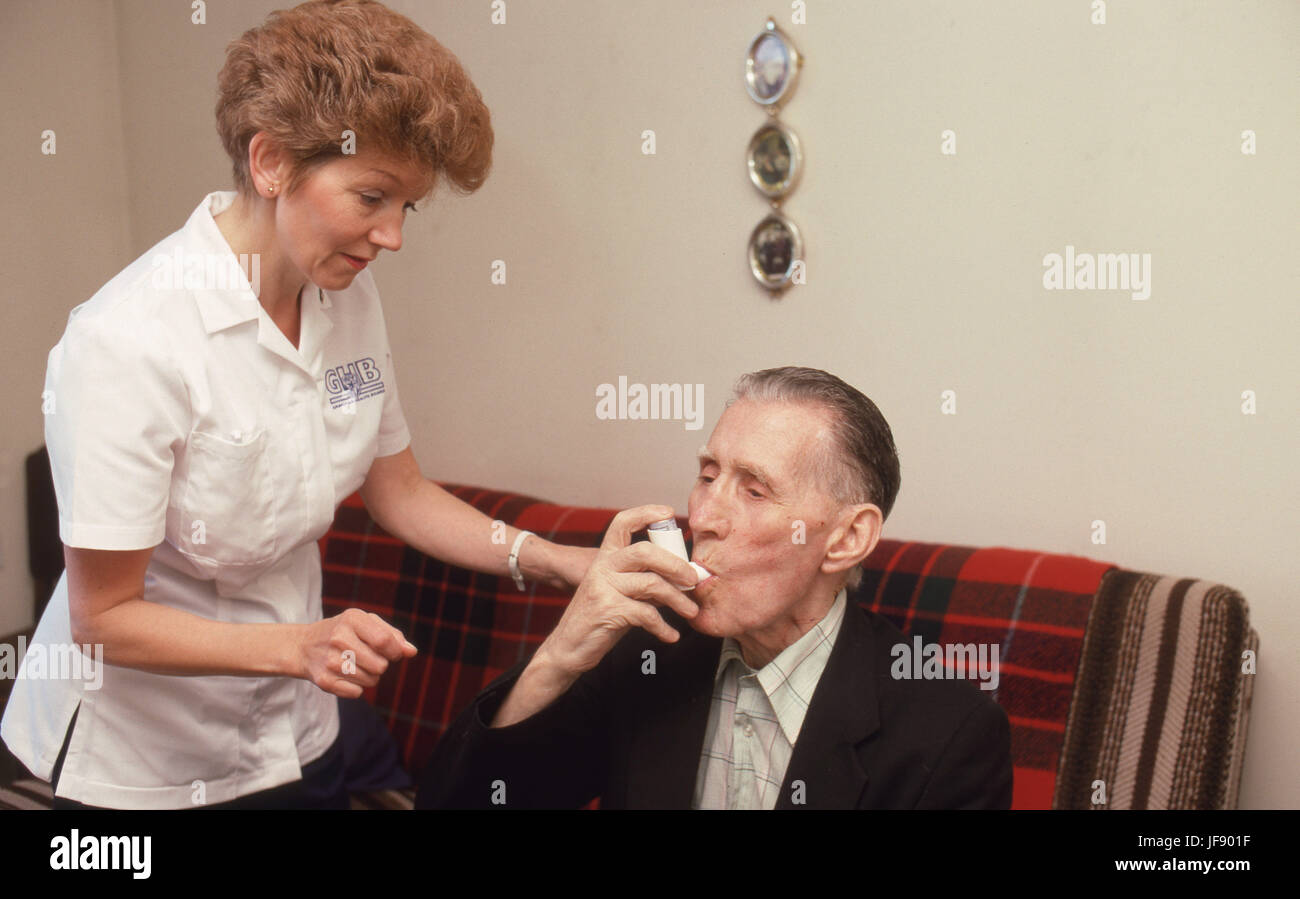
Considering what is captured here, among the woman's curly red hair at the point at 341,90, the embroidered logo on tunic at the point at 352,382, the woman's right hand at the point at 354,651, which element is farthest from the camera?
the embroidered logo on tunic at the point at 352,382

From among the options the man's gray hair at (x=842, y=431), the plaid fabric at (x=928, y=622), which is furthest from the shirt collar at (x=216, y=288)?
the plaid fabric at (x=928, y=622)

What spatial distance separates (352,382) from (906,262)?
1133 mm

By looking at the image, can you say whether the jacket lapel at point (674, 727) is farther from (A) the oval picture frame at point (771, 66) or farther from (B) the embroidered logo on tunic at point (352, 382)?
(A) the oval picture frame at point (771, 66)

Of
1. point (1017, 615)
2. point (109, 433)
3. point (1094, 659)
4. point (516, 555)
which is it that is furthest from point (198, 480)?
point (1094, 659)

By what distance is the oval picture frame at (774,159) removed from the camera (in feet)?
7.66

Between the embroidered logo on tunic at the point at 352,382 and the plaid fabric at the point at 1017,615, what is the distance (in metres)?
0.87

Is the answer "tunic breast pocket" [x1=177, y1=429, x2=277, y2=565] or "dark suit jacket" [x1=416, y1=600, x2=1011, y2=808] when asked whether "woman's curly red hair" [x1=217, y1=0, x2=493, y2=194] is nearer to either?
"tunic breast pocket" [x1=177, y1=429, x2=277, y2=565]

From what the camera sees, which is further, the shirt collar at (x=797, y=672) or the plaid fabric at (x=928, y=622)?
the plaid fabric at (x=928, y=622)

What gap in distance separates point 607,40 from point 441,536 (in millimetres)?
1287

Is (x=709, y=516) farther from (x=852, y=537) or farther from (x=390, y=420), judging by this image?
(x=390, y=420)

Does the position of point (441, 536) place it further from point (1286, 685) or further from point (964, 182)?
point (1286, 685)

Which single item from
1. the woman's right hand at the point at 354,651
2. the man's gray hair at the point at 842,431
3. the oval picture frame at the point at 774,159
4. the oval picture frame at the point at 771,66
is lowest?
the woman's right hand at the point at 354,651

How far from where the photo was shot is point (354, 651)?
1384 millimetres

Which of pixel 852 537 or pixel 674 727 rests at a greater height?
pixel 852 537
